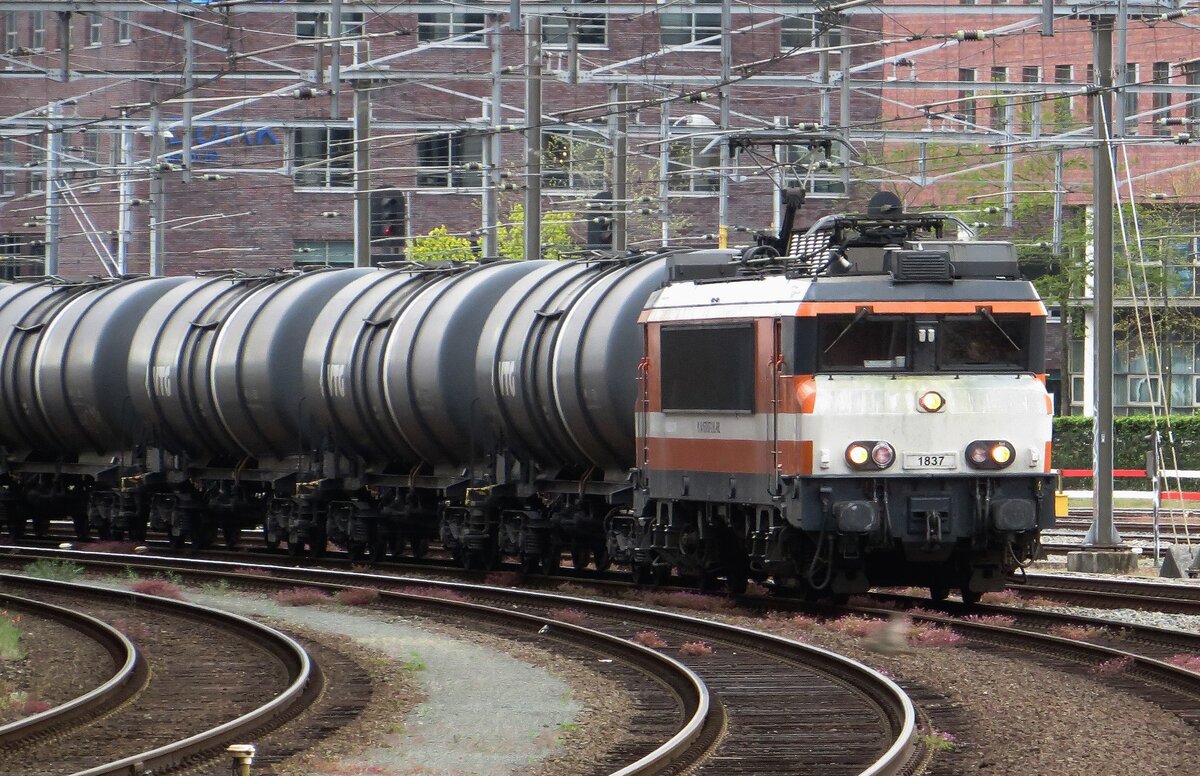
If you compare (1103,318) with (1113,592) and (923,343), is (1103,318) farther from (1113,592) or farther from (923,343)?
(923,343)

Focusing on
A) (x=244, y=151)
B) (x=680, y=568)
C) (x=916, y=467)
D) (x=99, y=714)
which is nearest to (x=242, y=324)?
(x=680, y=568)

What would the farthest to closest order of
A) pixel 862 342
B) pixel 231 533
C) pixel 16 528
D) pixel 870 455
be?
pixel 16 528 < pixel 231 533 < pixel 862 342 < pixel 870 455

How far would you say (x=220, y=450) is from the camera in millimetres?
29141

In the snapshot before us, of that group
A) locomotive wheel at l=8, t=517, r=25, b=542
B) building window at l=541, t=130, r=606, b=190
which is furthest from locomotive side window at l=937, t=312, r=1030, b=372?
building window at l=541, t=130, r=606, b=190

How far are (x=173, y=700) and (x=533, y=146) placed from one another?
54.9 ft

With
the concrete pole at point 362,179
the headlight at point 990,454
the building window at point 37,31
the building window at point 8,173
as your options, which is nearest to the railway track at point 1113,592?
the headlight at point 990,454

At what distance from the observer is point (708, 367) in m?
19.3

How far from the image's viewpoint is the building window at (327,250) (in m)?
67.4

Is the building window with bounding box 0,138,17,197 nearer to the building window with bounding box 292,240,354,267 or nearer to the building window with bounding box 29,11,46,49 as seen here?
the building window with bounding box 29,11,46,49

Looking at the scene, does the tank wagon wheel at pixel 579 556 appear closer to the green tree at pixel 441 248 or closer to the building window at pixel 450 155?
the green tree at pixel 441 248

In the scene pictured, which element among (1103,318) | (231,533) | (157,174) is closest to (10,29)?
(157,174)

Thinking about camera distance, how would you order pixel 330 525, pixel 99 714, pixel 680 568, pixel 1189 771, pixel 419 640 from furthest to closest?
pixel 330 525 → pixel 680 568 → pixel 419 640 → pixel 99 714 → pixel 1189 771

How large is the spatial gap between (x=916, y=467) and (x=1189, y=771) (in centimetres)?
711

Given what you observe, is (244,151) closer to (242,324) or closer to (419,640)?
(242,324)
